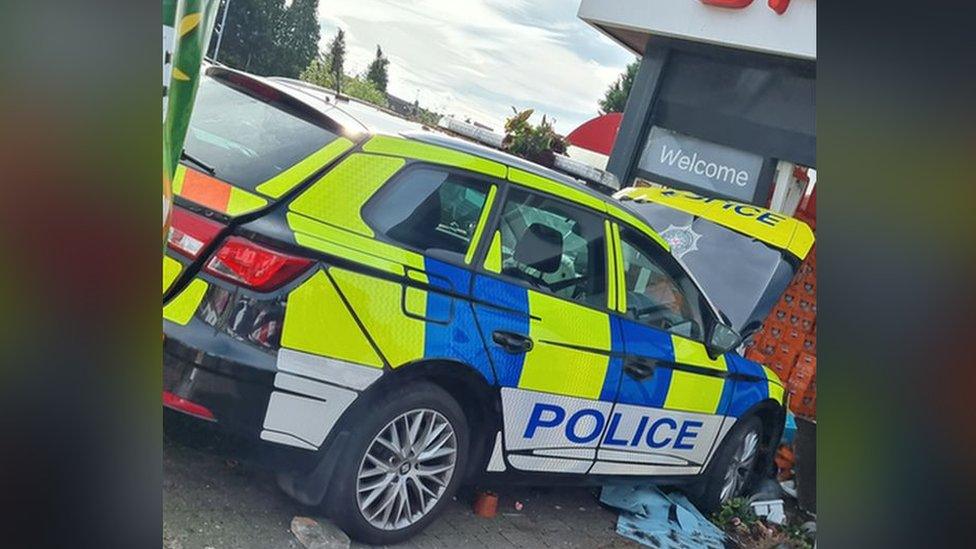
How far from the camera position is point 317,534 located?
2.07 metres

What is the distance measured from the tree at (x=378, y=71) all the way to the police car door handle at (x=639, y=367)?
4.29ft

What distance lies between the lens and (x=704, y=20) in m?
4.25

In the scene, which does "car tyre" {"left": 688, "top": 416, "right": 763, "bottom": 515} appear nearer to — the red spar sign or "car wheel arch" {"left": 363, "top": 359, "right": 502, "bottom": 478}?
"car wheel arch" {"left": 363, "top": 359, "right": 502, "bottom": 478}

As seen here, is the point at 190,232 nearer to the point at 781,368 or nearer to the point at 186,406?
the point at 186,406

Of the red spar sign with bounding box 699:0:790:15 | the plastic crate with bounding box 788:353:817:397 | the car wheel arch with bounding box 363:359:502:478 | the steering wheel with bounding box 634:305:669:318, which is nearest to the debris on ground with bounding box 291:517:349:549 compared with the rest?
the car wheel arch with bounding box 363:359:502:478

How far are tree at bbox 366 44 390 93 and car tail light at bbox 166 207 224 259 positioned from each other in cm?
53

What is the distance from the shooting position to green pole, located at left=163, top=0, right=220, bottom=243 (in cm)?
135

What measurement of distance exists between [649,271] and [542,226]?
645 millimetres

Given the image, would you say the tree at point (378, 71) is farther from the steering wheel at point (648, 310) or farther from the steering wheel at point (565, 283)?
the steering wheel at point (648, 310)

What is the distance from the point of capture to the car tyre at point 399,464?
81.2 inches

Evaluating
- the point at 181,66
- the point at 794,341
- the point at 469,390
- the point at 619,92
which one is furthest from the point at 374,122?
the point at 794,341

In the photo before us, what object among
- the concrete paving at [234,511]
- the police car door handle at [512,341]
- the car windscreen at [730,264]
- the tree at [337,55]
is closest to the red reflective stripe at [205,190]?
the tree at [337,55]

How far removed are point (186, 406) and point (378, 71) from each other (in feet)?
3.09
